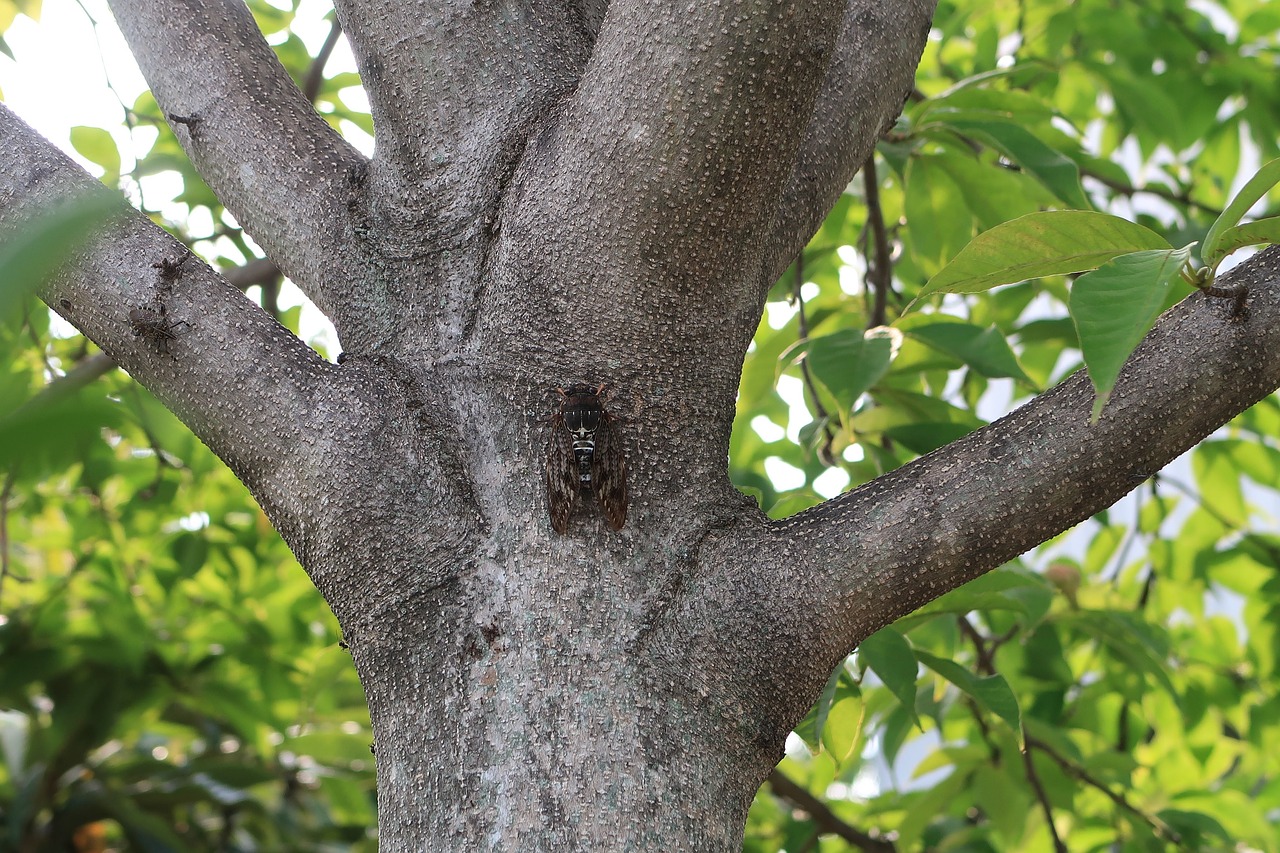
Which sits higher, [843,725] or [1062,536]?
[1062,536]

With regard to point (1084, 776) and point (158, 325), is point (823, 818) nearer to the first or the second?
point (1084, 776)

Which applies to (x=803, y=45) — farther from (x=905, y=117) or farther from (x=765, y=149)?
(x=905, y=117)

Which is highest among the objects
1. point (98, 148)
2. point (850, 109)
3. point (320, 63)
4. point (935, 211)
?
point (320, 63)

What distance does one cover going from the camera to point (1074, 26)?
5.88ft

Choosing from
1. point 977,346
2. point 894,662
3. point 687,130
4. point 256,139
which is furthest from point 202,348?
point 977,346

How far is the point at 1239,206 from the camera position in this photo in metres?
0.56

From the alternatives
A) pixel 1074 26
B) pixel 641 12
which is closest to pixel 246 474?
pixel 641 12

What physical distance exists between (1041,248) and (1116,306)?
112 millimetres

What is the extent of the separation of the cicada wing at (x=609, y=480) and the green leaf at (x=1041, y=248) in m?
0.24

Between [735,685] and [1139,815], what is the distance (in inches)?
38.6

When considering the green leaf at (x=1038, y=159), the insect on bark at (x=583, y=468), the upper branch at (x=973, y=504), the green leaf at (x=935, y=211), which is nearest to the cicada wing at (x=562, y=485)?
the insect on bark at (x=583, y=468)

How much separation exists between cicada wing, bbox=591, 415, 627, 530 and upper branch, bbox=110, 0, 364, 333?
268mm

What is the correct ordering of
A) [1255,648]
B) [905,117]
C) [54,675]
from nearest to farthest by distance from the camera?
[905,117] < [1255,648] < [54,675]

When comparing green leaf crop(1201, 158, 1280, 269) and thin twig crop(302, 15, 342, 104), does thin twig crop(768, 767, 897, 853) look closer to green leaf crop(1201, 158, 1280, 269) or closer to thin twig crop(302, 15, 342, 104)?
green leaf crop(1201, 158, 1280, 269)
